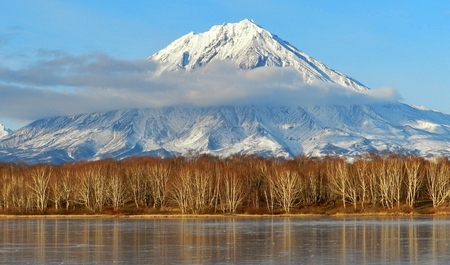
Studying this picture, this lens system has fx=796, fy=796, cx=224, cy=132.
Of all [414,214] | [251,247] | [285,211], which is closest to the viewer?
[251,247]

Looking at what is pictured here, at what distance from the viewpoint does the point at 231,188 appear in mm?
117875

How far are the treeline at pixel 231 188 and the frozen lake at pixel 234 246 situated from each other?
135ft

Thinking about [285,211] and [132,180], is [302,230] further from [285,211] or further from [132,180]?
[132,180]

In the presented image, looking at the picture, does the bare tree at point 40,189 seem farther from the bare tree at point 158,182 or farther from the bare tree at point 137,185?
the bare tree at point 158,182

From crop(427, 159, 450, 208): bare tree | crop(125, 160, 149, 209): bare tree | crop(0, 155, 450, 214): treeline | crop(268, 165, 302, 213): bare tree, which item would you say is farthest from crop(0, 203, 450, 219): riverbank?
crop(125, 160, 149, 209): bare tree

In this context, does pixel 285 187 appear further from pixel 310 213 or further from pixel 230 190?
pixel 230 190

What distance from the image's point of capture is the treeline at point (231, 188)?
117 metres

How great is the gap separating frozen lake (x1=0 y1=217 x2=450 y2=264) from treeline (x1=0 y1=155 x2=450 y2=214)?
4126 centimetres

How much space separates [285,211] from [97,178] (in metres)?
30.6

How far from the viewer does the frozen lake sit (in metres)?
47.1

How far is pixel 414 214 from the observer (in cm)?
11044

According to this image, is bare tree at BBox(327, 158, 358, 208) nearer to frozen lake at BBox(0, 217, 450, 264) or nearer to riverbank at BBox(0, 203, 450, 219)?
riverbank at BBox(0, 203, 450, 219)

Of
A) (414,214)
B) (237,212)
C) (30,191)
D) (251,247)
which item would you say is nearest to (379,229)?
(251,247)

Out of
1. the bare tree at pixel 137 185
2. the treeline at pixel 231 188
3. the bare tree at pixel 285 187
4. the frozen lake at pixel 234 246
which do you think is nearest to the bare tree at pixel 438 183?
the treeline at pixel 231 188
